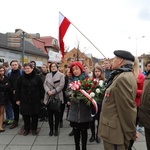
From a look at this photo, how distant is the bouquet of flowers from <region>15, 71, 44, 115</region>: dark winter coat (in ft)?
6.28

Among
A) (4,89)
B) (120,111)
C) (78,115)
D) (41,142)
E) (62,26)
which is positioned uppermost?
(62,26)

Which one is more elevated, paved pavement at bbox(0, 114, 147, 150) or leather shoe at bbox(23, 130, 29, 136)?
leather shoe at bbox(23, 130, 29, 136)

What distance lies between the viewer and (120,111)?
2.62 m

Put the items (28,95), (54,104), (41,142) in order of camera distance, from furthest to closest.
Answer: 1. (28,95)
2. (54,104)
3. (41,142)

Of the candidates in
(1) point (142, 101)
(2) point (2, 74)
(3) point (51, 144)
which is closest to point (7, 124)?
(2) point (2, 74)

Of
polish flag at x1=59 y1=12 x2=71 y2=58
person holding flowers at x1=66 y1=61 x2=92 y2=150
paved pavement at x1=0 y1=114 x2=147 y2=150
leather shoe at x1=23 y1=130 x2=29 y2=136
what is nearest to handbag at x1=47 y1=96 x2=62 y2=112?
paved pavement at x1=0 y1=114 x2=147 y2=150

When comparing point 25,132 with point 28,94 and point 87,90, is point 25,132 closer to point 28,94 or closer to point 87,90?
point 28,94

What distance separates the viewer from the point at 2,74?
234 inches

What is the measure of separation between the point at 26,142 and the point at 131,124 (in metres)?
3.23

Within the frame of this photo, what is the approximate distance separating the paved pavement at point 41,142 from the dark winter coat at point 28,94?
661 mm

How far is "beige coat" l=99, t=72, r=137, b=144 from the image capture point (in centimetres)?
259

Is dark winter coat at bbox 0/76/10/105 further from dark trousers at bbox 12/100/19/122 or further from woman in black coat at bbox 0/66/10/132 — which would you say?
dark trousers at bbox 12/100/19/122

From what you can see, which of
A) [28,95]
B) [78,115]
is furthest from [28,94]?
[78,115]

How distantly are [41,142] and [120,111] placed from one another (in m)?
3.04
